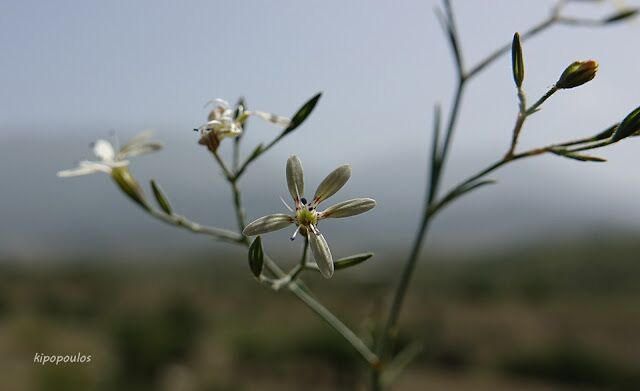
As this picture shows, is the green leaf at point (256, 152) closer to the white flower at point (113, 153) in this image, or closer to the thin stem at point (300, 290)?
the thin stem at point (300, 290)

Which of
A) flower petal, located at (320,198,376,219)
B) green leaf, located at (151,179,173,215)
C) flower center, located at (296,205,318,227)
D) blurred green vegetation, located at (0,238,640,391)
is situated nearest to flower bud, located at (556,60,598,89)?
flower petal, located at (320,198,376,219)

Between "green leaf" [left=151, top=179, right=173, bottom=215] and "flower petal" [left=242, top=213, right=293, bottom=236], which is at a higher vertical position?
"green leaf" [left=151, top=179, right=173, bottom=215]

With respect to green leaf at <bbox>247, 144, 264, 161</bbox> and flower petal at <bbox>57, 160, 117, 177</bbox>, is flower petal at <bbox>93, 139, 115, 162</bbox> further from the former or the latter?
green leaf at <bbox>247, 144, 264, 161</bbox>

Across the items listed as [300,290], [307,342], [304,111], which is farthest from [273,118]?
[307,342]

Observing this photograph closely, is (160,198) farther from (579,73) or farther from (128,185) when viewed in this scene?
(579,73)

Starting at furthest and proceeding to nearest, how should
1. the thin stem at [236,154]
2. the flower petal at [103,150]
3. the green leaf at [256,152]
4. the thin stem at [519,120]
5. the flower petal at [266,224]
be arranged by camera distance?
the flower petal at [103,150] < the thin stem at [236,154] < the green leaf at [256,152] < the thin stem at [519,120] < the flower petal at [266,224]

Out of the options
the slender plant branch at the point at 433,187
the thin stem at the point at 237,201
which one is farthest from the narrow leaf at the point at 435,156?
the thin stem at the point at 237,201

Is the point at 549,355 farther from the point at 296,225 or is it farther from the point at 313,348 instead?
the point at 296,225
